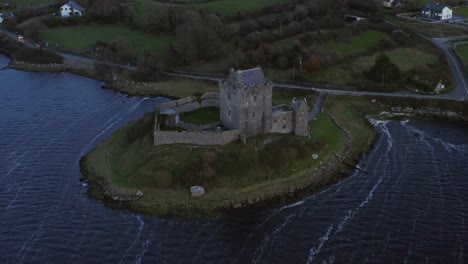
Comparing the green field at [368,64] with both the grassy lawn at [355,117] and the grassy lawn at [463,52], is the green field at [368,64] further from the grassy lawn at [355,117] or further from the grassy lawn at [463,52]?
the grassy lawn at [355,117]

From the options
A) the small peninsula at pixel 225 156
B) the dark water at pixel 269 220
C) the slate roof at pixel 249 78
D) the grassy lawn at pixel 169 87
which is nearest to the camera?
the dark water at pixel 269 220

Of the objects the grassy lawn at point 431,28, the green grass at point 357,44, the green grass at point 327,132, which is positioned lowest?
the green grass at point 327,132

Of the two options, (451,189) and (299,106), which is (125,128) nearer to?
(299,106)

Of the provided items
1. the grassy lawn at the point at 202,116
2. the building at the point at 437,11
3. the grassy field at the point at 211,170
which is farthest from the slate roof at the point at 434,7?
the grassy lawn at the point at 202,116

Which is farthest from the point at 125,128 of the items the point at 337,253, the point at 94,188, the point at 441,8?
the point at 441,8

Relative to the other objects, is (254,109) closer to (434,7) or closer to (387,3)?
(434,7)

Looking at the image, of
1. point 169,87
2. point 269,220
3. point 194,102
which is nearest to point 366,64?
point 169,87
